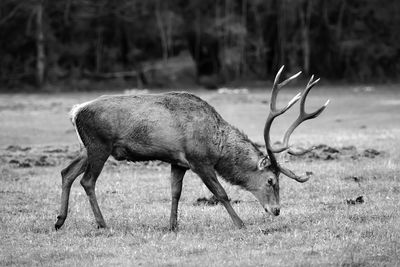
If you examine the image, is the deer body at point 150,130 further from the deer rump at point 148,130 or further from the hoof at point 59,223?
the hoof at point 59,223

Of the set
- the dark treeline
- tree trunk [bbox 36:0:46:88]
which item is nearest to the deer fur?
tree trunk [bbox 36:0:46:88]

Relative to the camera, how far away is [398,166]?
15.6 m

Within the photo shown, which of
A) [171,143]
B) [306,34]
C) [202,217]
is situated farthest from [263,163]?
[306,34]

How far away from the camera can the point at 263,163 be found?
1093cm

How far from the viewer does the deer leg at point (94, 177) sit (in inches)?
422

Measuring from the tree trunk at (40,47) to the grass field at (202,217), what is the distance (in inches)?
1233

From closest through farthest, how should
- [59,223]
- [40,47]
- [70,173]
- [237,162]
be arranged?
[59,223]
[237,162]
[70,173]
[40,47]

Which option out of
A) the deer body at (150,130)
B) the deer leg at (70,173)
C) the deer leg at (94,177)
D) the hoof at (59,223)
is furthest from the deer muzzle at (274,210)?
the hoof at (59,223)

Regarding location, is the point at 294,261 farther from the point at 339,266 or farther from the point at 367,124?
the point at 367,124

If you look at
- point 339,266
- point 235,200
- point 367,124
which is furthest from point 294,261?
point 367,124

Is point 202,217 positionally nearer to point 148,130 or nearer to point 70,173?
point 148,130

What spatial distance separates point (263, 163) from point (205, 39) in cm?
4803

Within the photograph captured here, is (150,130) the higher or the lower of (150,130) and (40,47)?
the higher

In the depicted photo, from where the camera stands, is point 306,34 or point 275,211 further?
point 306,34
